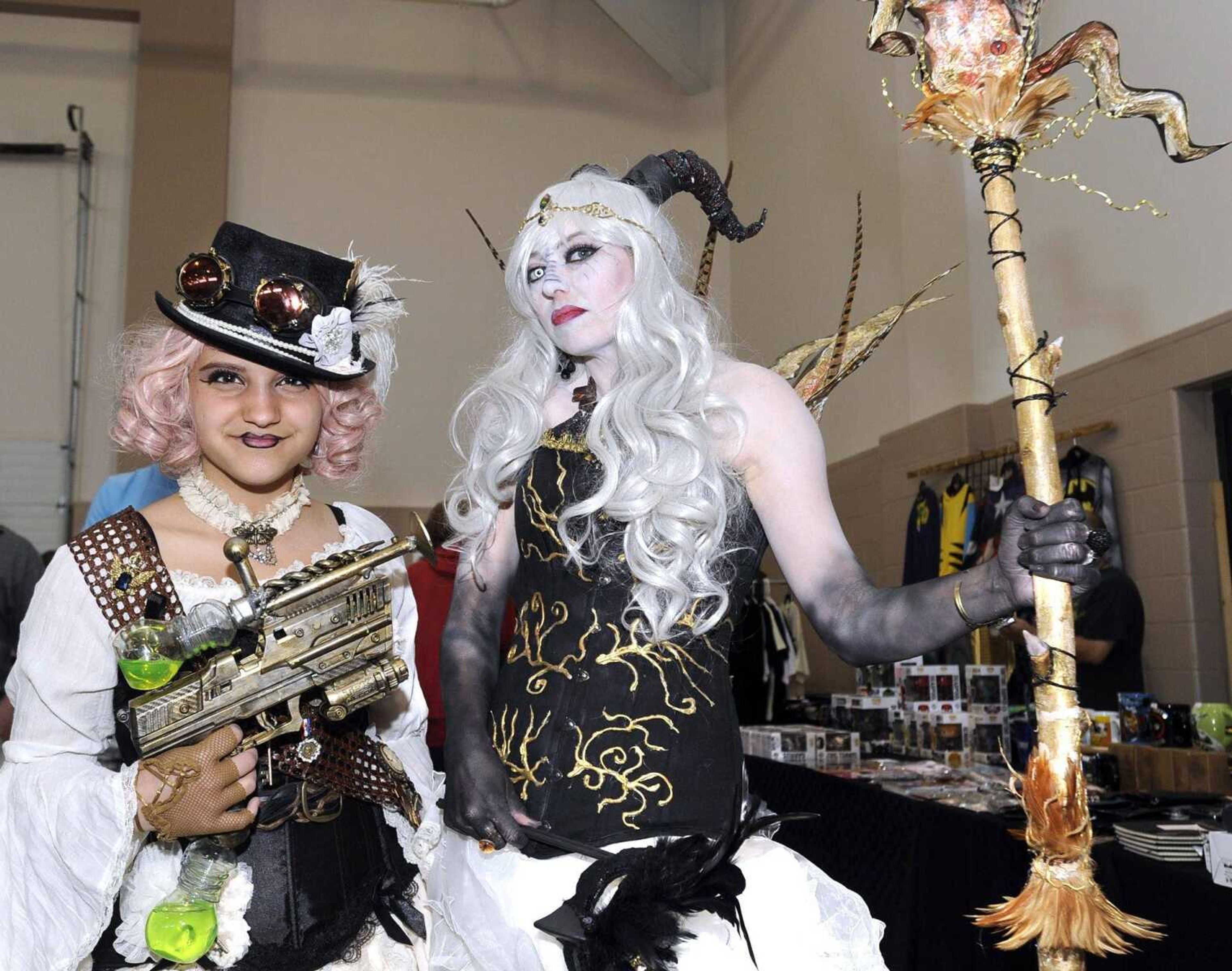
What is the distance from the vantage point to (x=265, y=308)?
1.63 metres

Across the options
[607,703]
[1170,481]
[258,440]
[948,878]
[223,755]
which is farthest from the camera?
[1170,481]

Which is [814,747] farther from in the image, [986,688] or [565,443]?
[565,443]

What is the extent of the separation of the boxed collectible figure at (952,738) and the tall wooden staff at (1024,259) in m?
2.27

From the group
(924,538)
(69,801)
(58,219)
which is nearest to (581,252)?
(69,801)

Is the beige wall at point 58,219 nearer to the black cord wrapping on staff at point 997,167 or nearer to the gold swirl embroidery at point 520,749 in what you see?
the gold swirl embroidery at point 520,749

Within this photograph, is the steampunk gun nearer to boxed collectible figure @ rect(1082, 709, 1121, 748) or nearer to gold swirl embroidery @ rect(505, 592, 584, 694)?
gold swirl embroidery @ rect(505, 592, 584, 694)

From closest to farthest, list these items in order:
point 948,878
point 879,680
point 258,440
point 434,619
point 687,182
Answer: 1. point 258,440
2. point 687,182
3. point 948,878
4. point 434,619
5. point 879,680

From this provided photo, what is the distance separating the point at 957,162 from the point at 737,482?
5249 mm

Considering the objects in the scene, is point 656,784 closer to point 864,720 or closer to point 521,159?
point 864,720

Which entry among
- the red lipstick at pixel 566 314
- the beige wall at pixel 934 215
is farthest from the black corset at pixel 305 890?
the beige wall at pixel 934 215

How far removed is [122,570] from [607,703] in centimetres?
64

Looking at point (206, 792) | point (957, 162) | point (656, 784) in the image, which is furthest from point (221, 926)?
point (957, 162)

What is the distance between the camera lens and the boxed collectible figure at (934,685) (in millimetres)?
3807

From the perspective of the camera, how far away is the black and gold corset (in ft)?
4.78
